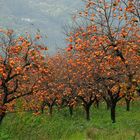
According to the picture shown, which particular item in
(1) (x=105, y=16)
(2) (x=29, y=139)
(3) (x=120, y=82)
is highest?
(1) (x=105, y=16)

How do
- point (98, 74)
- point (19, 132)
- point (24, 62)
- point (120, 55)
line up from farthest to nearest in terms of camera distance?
point (98, 74) < point (24, 62) < point (120, 55) < point (19, 132)

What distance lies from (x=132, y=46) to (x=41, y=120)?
23.7 feet

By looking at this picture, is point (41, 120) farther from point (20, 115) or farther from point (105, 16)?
point (105, 16)

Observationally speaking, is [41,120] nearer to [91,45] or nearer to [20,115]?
[20,115]

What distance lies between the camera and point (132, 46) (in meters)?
18.5

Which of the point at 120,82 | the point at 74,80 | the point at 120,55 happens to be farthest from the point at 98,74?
the point at 74,80

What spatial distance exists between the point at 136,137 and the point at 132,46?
16.0 ft

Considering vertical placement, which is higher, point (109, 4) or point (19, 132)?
point (109, 4)

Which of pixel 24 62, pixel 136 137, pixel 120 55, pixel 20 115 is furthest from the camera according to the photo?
pixel 24 62

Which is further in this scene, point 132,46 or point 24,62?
point 24,62

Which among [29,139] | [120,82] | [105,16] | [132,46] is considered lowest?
[29,139]

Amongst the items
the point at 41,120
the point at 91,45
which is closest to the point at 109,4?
the point at 91,45

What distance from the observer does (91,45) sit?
20891 millimetres

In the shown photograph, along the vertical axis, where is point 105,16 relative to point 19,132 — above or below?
above
